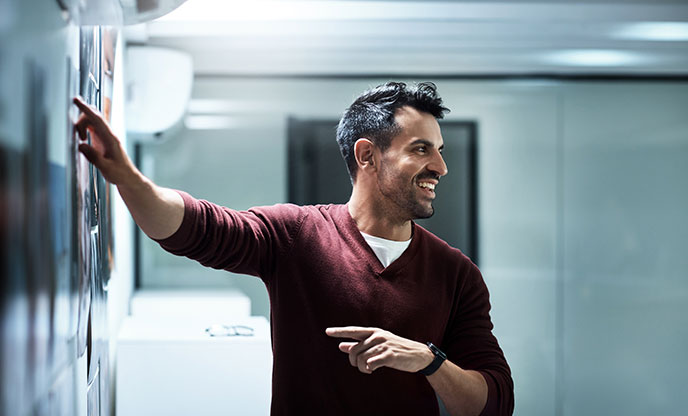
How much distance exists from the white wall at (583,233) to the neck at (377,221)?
149 cm

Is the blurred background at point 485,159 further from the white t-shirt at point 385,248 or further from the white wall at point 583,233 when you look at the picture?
the white t-shirt at point 385,248

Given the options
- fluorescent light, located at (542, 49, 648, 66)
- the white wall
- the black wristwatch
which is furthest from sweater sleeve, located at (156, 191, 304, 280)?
fluorescent light, located at (542, 49, 648, 66)

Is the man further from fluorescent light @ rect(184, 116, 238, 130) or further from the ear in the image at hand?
fluorescent light @ rect(184, 116, 238, 130)

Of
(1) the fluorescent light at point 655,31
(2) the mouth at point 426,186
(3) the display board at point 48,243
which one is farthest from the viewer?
(1) the fluorescent light at point 655,31

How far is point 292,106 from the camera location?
10.1 ft

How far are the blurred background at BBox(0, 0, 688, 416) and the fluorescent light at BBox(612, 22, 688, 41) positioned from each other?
0.05 ft

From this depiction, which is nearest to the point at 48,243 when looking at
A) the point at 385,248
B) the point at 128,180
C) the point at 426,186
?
the point at 128,180

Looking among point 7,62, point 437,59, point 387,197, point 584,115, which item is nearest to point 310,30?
point 437,59

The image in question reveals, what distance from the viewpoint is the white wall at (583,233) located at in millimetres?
3197

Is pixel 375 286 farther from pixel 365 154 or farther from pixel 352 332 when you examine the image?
pixel 365 154

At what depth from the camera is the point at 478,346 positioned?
5.20 ft

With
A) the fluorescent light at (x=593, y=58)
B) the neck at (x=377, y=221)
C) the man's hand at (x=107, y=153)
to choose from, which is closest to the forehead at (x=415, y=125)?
the neck at (x=377, y=221)

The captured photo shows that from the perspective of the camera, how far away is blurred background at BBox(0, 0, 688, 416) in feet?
8.16

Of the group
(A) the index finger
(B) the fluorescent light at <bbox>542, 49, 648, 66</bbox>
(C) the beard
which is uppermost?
(B) the fluorescent light at <bbox>542, 49, 648, 66</bbox>
